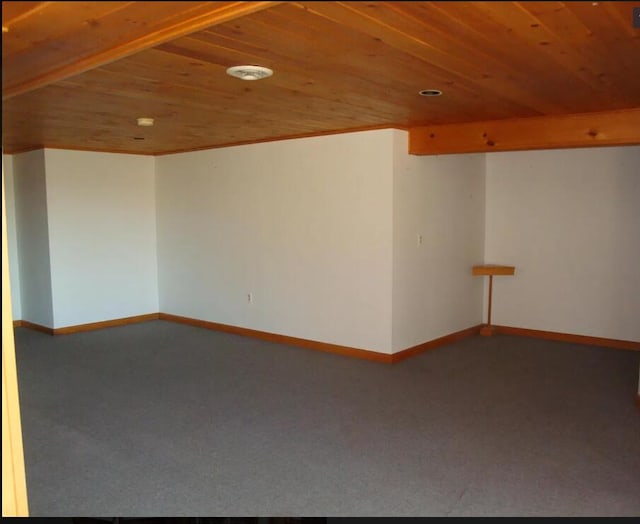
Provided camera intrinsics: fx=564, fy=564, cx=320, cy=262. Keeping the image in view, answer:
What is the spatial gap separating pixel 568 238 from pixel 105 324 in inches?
217

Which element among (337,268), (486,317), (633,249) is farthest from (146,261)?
(633,249)

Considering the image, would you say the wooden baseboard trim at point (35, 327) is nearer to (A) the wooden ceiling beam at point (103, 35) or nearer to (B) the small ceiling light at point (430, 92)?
(A) the wooden ceiling beam at point (103, 35)

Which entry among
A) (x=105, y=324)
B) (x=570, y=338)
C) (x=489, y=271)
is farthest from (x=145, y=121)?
(x=570, y=338)

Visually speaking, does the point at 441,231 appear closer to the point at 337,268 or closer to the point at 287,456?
the point at 337,268

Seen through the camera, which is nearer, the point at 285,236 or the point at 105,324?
the point at 285,236

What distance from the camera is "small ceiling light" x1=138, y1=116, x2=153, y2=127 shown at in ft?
14.9

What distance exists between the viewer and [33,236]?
6.70 m

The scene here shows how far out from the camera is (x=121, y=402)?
14.1 ft

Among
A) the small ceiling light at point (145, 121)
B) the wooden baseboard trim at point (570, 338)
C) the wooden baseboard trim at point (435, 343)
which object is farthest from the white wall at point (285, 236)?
the wooden baseboard trim at point (570, 338)

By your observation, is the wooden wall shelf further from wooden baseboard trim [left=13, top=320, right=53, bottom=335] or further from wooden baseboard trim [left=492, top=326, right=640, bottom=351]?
wooden baseboard trim [left=13, top=320, right=53, bottom=335]

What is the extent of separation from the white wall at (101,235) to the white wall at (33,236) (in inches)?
4.4

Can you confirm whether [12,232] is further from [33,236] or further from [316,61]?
[316,61]

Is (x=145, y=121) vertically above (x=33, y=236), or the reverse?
(x=145, y=121)

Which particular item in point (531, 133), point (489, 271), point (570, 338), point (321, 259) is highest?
point (531, 133)
